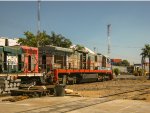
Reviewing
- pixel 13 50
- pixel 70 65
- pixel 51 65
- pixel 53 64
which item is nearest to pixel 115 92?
pixel 13 50

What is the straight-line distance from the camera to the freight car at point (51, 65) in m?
23.0

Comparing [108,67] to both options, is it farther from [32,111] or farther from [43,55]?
[32,111]

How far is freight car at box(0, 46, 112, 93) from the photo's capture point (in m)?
23.0

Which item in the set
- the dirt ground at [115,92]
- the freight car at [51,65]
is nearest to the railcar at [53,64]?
the freight car at [51,65]

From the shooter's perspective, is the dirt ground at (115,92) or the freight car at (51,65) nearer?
the dirt ground at (115,92)

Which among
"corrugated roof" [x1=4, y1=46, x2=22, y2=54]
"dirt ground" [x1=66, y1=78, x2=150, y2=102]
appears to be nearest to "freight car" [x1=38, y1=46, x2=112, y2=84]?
"dirt ground" [x1=66, y1=78, x2=150, y2=102]

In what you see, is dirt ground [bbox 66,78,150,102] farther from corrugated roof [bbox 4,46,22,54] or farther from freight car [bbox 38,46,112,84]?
corrugated roof [bbox 4,46,22,54]

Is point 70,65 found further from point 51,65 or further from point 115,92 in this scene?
point 115,92

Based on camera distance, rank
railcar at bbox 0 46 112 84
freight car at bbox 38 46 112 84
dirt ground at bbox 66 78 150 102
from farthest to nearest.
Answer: freight car at bbox 38 46 112 84
railcar at bbox 0 46 112 84
dirt ground at bbox 66 78 150 102

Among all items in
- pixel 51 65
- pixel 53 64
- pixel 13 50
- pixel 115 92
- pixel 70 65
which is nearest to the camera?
pixel 115 92

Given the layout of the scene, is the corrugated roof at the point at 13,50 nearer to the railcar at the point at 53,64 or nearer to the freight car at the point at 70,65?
the railcar at the point at 53,64

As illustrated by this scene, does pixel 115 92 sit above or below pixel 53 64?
below

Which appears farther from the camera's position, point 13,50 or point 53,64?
point 53,64

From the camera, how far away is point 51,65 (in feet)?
97.9
